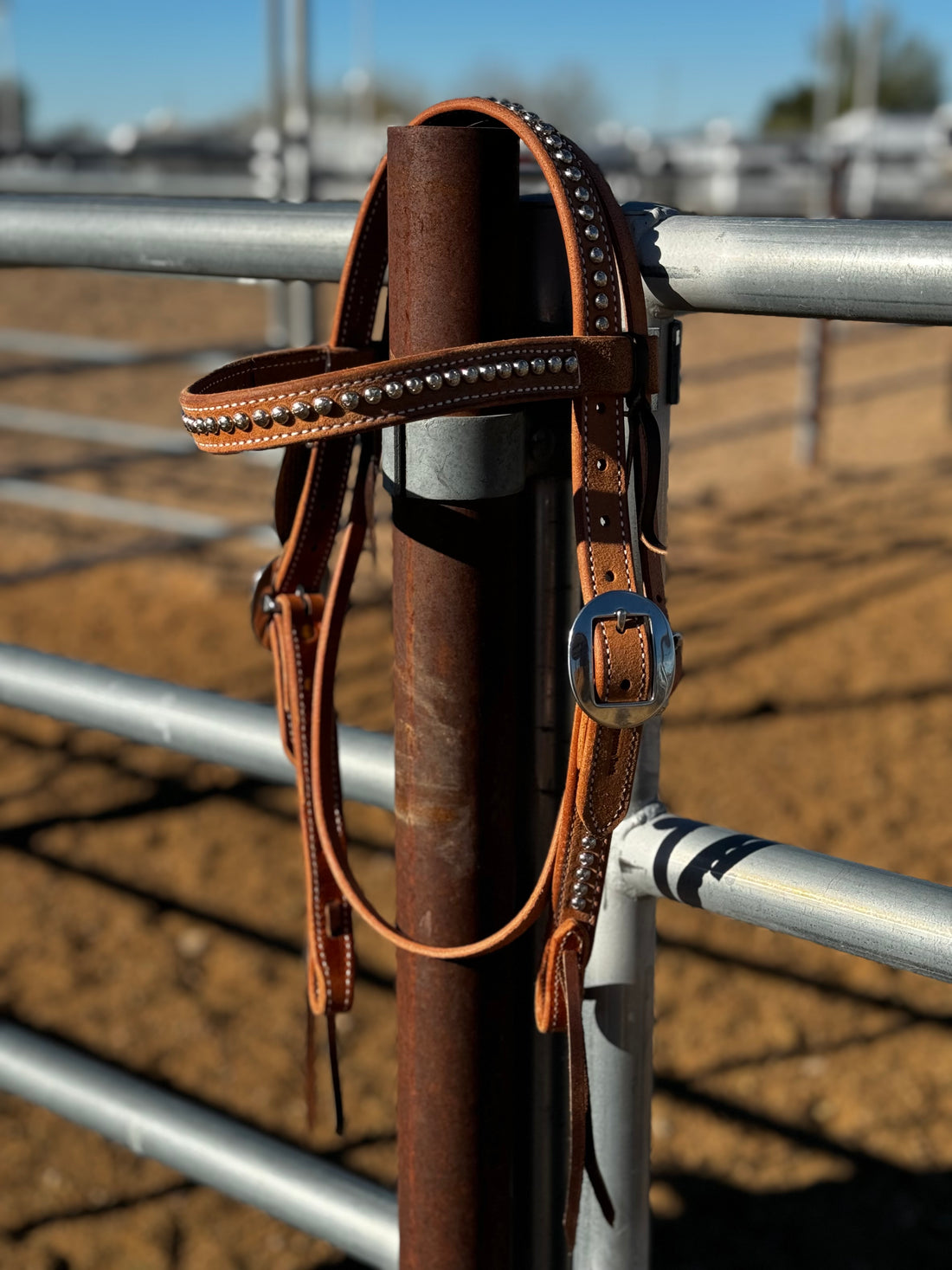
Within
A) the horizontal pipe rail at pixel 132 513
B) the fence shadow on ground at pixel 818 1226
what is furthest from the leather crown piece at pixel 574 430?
the horizontal pipe rail at pixel 132 513

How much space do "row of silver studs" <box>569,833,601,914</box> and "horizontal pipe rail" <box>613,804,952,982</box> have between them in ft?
0.14

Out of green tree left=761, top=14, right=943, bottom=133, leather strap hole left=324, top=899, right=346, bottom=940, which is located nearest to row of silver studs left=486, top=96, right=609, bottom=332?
leather strap hole left=324, top=899, right=346, bottom=940

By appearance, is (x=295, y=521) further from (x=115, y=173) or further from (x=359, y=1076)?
(x=115, y=173)

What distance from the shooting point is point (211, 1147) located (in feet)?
3.26

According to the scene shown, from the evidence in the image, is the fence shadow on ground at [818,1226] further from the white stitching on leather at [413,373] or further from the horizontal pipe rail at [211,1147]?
the white stitching on leather at [413,373]

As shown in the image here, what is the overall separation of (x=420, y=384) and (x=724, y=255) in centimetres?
16

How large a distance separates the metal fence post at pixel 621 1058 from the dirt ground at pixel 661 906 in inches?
45.7

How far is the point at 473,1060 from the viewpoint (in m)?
0.84

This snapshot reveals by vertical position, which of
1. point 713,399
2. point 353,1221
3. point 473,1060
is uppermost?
point 473,1060

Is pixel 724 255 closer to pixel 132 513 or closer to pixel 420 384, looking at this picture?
pixel 420 384

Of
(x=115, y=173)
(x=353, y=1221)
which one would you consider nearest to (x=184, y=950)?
(x=353, y=1221)

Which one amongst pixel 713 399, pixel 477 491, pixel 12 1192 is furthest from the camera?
pixel 713 399

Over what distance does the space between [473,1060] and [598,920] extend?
117 mm

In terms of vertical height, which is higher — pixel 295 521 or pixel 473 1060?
pixel 295 521
